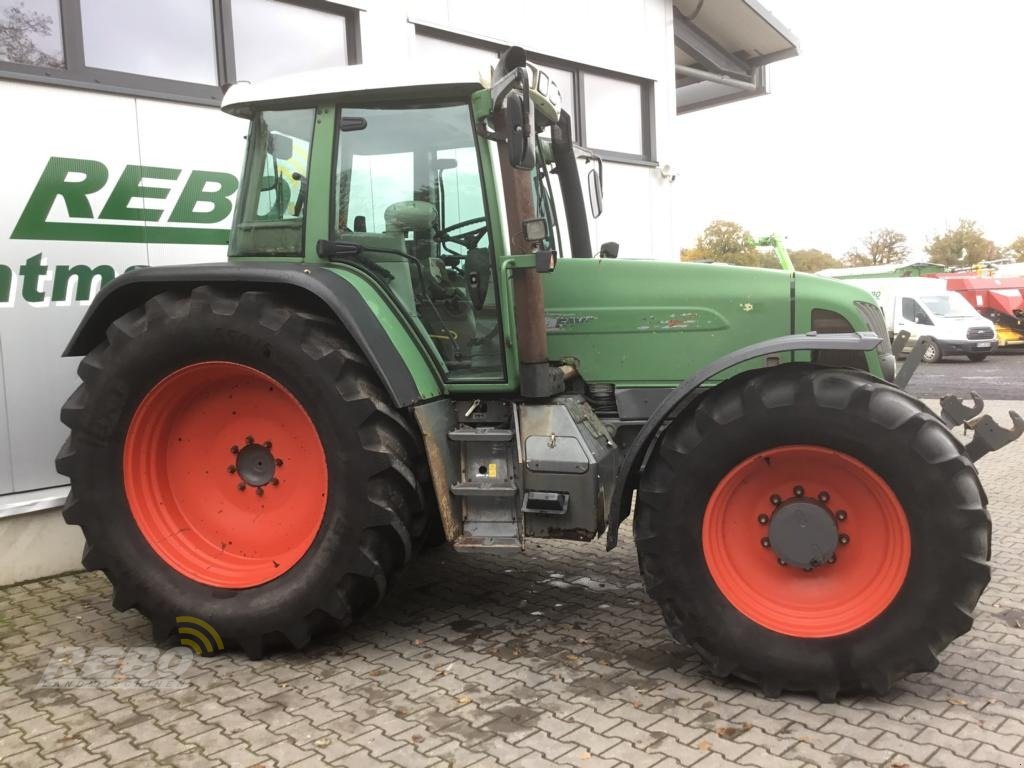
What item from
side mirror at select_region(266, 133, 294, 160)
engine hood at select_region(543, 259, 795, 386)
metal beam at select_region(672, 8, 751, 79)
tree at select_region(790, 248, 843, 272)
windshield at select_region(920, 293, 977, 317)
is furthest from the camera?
tree at select_region(790, 248, 843, 272)

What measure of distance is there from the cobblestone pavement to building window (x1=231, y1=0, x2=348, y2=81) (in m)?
3.86

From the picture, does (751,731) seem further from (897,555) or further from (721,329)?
(721,329)

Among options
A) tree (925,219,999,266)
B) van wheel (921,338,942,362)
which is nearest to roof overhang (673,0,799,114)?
van wheel (921,338,942,362)

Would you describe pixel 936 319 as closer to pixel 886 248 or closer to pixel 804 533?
→ pixel 804 533

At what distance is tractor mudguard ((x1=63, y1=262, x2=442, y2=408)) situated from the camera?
3582 millimetres

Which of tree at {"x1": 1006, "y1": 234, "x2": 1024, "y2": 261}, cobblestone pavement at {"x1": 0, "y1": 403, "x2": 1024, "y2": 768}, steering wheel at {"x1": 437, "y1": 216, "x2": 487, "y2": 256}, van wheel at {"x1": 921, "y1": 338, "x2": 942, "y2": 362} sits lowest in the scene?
cobblestone pavement at {"x1": 0, "y1": 403, "x2": 1024, "y2": 768}

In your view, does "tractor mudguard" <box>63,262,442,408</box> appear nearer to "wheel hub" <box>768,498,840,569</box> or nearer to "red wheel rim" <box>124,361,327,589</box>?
"red wheel rim" <box>124,361,327,589</box>

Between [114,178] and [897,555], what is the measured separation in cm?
478

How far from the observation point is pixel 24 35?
4777mm

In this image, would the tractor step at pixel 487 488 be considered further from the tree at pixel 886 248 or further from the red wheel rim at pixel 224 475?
the tree at pixel 886 248

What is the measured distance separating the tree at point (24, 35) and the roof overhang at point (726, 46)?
24.1 feet

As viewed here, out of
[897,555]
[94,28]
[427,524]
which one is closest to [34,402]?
[94,28]

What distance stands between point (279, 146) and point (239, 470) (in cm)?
158

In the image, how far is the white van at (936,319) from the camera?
2025 centimetres
